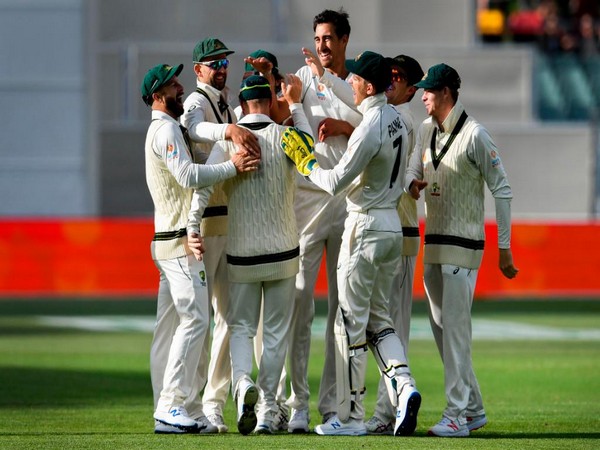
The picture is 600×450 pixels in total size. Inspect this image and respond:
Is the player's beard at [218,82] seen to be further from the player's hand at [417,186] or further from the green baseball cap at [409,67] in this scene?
the player's hand at [417,186]

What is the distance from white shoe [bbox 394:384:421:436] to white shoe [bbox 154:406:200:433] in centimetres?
138

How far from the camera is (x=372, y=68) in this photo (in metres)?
8.40

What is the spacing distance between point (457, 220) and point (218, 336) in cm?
190

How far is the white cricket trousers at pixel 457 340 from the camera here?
8.70m

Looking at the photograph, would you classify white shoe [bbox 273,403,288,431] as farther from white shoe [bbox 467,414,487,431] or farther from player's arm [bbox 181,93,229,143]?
player's arm [bbox 181,93,229,143]

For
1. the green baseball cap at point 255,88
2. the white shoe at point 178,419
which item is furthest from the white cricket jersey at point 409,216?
the white shoe at point 178,419

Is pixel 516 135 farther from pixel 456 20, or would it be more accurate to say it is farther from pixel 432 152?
pixel 432 152

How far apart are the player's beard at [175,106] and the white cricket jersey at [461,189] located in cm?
169

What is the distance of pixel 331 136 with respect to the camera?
9.05 metres

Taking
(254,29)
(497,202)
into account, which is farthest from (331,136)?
(254,29)

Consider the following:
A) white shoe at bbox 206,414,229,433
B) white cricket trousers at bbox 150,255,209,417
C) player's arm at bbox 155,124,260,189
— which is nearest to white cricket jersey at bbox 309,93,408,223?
player's arm at bbox 155,124,260,189

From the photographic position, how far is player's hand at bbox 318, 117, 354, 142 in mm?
8961

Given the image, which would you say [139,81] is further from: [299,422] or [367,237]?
[367,237]

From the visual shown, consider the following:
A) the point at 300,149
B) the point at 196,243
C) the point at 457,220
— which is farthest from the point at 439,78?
the point at 196,243
